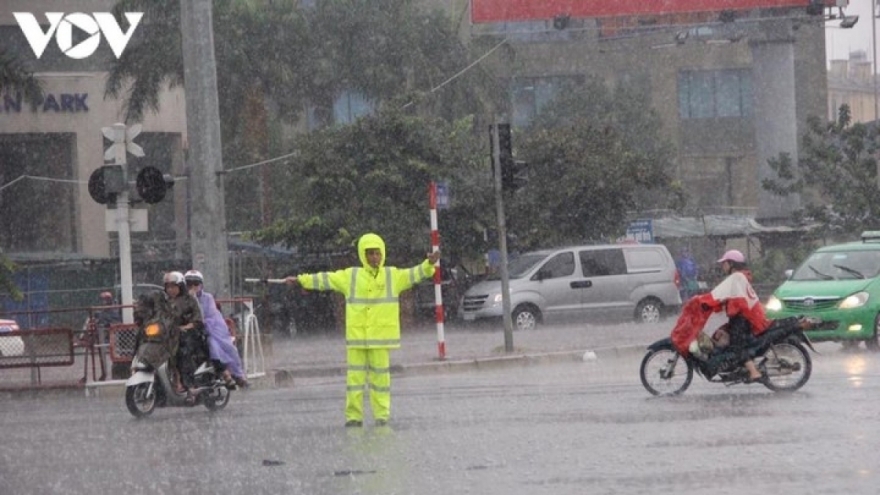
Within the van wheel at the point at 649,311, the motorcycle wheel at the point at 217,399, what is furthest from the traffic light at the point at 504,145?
the van wheel at the point at 649,311

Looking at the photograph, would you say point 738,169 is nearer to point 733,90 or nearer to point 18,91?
point 733,90

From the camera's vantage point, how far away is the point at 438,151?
125 ft

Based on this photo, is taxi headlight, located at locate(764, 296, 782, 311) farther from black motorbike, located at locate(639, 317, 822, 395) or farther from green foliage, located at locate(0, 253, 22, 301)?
green foliage, located at locate(0, 253, 22, 301)

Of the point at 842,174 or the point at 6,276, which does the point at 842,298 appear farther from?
the point at 842,174

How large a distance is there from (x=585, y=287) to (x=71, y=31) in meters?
21.6

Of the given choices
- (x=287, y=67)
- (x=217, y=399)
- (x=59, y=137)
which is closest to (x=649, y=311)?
(x=287, y=67)

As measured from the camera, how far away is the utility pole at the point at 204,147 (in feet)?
76.1

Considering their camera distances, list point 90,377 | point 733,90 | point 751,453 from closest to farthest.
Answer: point 751,453 → point 90,377 → point 733,90

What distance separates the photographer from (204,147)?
919 inches

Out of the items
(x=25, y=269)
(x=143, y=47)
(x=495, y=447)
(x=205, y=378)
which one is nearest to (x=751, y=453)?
(x=495, y=447)

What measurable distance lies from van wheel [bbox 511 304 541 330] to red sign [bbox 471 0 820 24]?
16464 mm

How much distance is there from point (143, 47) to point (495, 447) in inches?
1414

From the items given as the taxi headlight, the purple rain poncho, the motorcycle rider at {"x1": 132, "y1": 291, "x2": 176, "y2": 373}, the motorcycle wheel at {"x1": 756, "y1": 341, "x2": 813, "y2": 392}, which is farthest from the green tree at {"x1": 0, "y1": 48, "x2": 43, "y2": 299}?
the motorcycle wheel at {"x1": 756, "y1": 341, "x2": 813, "y2": 392}

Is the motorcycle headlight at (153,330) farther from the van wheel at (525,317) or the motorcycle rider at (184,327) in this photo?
the van wheel at (525,317)
